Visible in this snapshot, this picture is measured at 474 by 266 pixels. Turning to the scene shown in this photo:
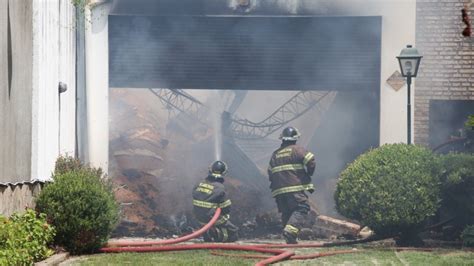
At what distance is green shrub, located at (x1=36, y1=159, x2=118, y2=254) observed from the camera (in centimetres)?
1289

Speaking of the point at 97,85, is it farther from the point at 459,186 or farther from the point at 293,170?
the point at 459,186

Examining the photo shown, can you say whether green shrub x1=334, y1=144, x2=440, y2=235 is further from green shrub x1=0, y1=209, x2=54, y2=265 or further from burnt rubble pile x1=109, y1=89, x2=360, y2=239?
green shrub x1=0, y1=209, x2=54, y2=265

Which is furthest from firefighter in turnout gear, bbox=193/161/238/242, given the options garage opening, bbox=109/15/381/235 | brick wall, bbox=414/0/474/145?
brick wall, bbox=414/0/474/145

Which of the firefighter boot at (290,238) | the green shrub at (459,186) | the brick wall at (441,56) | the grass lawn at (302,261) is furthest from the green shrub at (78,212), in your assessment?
the brick wall at (441,56)

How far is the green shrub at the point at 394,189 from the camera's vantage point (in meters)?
14.4

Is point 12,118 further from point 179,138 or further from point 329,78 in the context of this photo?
point 179,138

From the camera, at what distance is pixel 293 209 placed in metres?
15.8

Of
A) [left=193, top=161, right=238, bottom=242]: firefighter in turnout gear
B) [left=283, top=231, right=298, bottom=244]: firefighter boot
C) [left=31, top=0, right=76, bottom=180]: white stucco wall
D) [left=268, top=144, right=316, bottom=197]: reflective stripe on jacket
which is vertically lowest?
[left=283, top=231, right=298, bottom=244]: firefighter boot

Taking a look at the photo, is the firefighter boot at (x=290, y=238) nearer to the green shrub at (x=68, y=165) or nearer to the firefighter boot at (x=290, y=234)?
the firefighter boot at (x=290, y=234)

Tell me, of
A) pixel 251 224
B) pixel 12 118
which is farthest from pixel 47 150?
pixel 251 224

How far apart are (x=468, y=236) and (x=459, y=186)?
76 cm

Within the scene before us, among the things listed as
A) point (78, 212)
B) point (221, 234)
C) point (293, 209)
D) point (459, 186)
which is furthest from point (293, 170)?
point (78, 212)

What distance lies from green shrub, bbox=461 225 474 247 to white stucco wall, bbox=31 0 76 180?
606 cm

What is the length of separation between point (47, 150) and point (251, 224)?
13.0 ft
